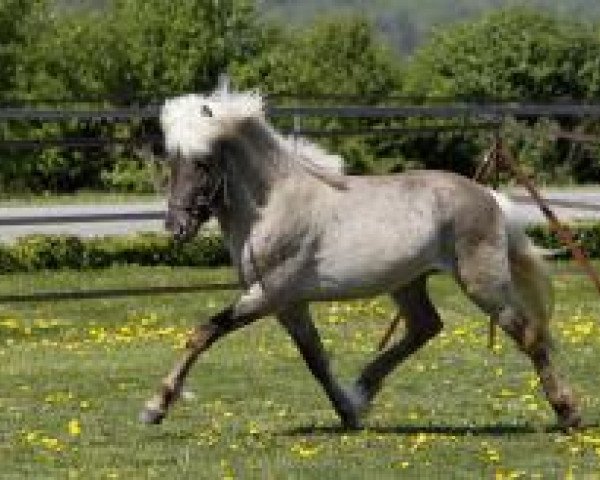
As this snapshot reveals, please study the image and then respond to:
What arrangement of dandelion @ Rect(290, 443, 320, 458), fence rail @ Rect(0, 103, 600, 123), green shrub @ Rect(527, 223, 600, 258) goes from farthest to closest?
1. green shrub @ Rect(527, 223, 600, 258)
2. fence rail @ Rect(0, 103, 600, 123)
3. dandelion @ Rect(290, 443, 320, 458)

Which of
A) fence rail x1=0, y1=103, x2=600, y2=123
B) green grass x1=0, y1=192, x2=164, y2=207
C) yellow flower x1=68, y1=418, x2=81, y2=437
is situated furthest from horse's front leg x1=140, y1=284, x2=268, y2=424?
green grass x1=0, y1=192, x2=164, y2=207

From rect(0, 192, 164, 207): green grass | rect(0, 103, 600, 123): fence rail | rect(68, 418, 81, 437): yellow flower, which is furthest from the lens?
rect(0, 192, 164, 207): green grass

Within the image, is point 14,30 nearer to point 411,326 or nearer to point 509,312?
point 411,326

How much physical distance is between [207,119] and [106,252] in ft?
42.7

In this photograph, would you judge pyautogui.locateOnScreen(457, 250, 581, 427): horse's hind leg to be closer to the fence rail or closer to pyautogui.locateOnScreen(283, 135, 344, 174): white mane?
pyautogui.locateOnScreen(283, 135, 344, 174): white mane

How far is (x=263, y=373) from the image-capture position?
50.3 feet

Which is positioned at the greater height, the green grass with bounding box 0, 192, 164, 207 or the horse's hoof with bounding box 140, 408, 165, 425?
the horse's hoof with bounding box 140, 408, 165, 425

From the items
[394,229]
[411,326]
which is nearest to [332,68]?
[411,326]

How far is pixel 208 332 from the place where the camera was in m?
11.5

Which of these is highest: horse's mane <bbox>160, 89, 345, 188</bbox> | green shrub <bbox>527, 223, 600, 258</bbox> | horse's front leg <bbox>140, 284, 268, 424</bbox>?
horse's mane <bbox>160, 89, 345, 188</bbox>

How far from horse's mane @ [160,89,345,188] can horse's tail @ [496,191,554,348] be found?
47.4 inches

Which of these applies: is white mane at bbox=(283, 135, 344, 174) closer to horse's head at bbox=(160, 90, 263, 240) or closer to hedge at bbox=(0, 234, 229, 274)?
horse's head at bbox=(160, 90, 263, 240)

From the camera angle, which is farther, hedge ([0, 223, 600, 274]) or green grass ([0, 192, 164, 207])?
green grass ([0, 192, 164, 207])

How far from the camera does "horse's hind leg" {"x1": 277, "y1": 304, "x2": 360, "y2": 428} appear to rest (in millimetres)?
12023
